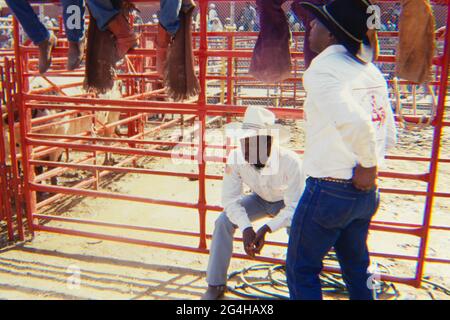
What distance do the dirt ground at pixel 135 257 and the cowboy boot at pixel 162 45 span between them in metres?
1.59

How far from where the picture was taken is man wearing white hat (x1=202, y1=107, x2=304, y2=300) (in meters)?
3.08

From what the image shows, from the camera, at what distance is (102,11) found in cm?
336

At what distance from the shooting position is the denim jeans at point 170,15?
3.20m

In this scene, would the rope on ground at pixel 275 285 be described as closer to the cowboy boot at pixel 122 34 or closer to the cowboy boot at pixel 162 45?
the cowboy boot at pixel 162 45

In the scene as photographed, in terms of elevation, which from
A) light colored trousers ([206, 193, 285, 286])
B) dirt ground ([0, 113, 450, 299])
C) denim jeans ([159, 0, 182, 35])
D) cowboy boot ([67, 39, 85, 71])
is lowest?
dirt ground ([0, 113, 450, 299])

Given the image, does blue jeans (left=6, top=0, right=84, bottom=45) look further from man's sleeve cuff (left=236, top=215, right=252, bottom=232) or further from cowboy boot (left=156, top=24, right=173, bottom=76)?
man's sleeve cuff (left=236, top=215, right=252, bottom=232)

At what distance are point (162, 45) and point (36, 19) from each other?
1.05m

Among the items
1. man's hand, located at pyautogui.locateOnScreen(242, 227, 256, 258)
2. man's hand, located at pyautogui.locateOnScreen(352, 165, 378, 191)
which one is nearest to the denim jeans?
man's hand, located at pyautogui.locateOnScreen(242, 227, 256, 258)

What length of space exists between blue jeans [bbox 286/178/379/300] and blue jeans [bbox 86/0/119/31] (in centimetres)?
198

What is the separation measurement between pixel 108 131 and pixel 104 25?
3342mm

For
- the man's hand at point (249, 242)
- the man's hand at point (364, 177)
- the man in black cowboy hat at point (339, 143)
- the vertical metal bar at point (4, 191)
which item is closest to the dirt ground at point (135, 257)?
the vertical metal bar at point (4, 191)

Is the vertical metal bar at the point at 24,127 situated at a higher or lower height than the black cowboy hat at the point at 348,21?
lower

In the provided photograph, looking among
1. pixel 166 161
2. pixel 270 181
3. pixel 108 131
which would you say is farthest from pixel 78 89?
pixel 270 181

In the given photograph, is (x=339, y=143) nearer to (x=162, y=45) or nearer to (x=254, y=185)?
(x=254, y=185)
